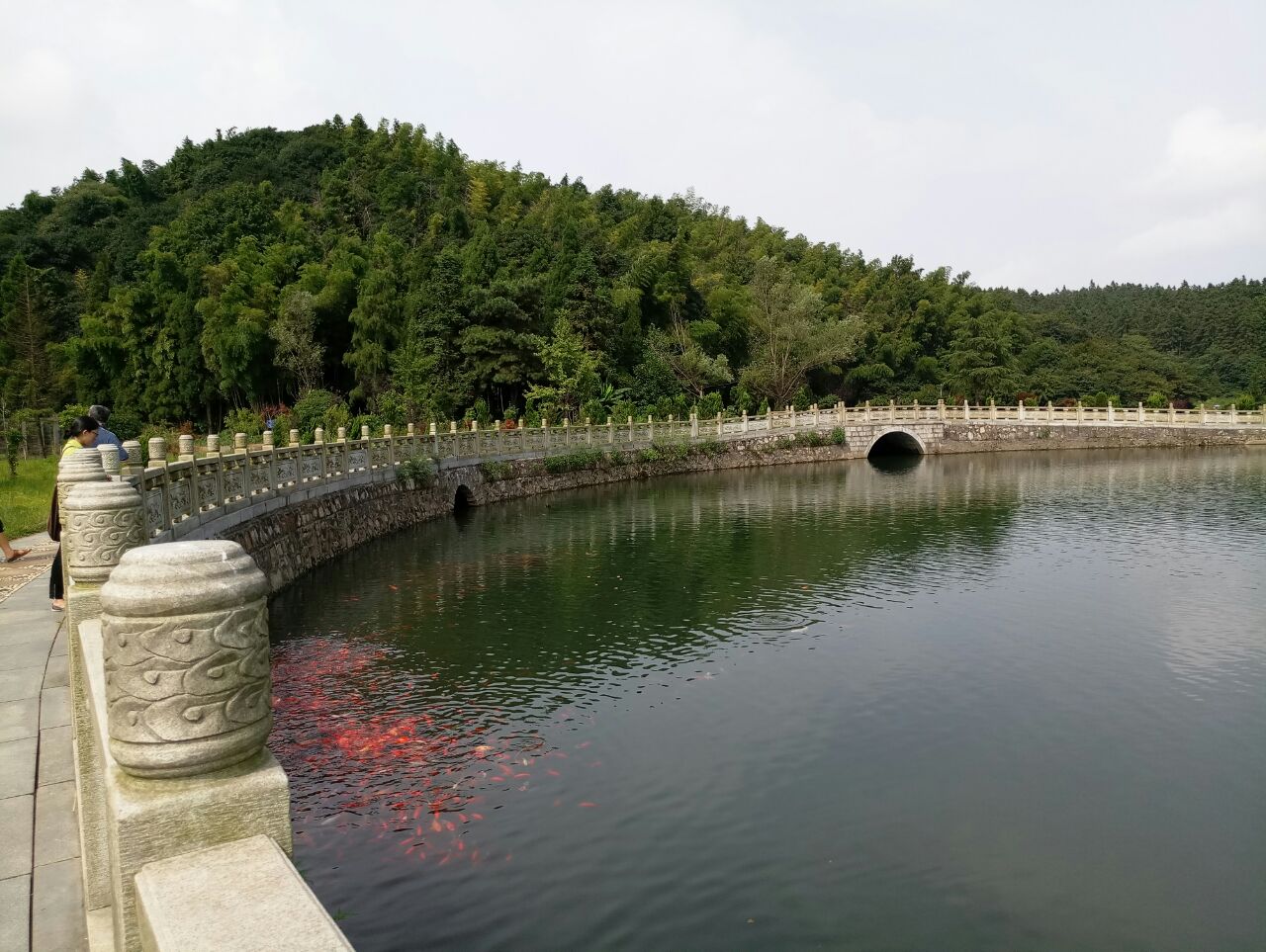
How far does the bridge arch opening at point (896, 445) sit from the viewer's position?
4802 centimetres

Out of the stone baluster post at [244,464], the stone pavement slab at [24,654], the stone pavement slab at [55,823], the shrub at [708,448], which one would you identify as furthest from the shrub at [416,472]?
the stone pavement slab at [55,823]

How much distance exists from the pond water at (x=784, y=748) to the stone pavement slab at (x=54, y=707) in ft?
7.05

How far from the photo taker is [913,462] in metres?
43.7

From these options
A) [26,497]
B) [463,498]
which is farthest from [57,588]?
[463,498]

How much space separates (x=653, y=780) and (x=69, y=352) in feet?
152

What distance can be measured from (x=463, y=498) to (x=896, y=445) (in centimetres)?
3234

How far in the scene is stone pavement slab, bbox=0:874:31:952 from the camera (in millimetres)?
3781

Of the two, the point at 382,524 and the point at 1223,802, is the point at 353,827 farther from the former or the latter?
the point at 382,524

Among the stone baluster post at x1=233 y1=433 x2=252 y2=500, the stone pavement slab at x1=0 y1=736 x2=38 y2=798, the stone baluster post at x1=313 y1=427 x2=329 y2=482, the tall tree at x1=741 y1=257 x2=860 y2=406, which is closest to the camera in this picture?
the stone pavement slab at x1=0 y1=736 x2=38 y2=798

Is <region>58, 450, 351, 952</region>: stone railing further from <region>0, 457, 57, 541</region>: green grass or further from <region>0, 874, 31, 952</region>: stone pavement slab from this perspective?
<region>0, 457, 57, 541</region>: green grass

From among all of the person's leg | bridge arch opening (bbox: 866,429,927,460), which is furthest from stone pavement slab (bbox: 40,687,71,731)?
bridge arch opening (bbox: 866,429,927,460)

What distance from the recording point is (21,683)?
6.61 metres

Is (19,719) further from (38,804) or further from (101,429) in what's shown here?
(101,429)

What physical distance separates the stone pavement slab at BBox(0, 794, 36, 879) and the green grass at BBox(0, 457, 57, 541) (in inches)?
379
